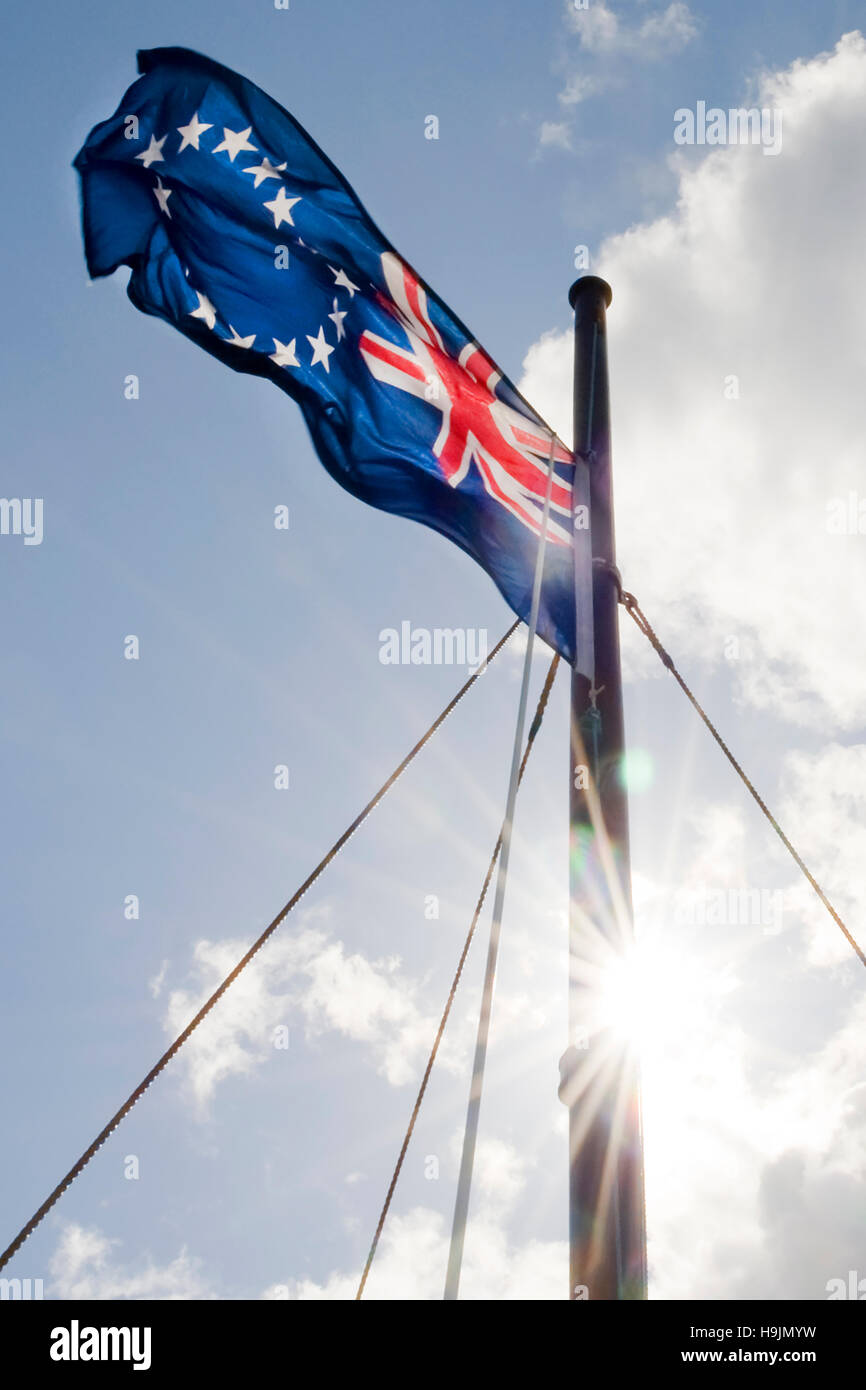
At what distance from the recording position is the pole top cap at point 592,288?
722 cm

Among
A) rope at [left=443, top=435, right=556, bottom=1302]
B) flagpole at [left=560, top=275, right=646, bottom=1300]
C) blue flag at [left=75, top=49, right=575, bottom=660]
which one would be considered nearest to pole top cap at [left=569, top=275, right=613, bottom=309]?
blue flag at [left=75, top=49, right=575, bottom=660]

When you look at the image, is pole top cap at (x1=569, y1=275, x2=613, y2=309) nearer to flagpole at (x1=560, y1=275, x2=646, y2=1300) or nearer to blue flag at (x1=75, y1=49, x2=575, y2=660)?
blue flag at (x1=75, y1=49, x2=575, y2=660)

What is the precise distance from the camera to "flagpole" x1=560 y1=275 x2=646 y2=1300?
13.4 ft

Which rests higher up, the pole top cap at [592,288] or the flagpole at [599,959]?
the pole top cap at [592,288]

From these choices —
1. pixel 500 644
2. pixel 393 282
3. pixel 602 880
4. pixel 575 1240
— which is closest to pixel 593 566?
pixel 500 644

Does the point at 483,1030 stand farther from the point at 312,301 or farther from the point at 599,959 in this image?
the point at 312,301

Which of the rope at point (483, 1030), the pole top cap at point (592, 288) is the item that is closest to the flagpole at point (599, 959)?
the rope at point (483, 1030)

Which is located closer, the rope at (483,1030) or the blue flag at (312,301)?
the rope at (483,1030)

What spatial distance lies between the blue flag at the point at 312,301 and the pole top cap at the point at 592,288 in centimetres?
72

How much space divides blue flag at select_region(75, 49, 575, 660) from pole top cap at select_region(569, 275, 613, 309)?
717mm

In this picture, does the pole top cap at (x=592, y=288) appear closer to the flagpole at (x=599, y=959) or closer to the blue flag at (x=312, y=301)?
the blue flag at (x=312, y=301)

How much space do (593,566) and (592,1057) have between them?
267cm

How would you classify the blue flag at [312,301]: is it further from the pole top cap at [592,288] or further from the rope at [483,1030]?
the rope at [483,1030]
